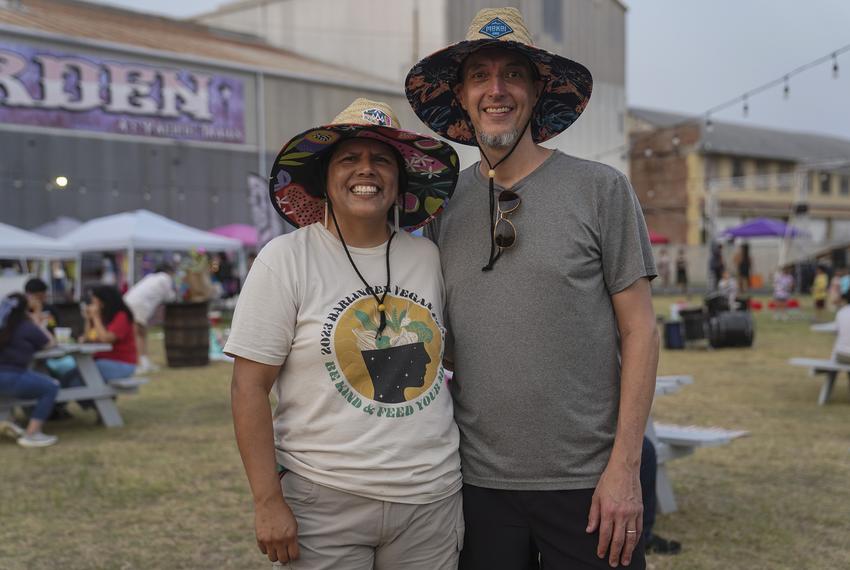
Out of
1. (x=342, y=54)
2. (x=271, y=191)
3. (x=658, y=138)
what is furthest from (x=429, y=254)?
(x=658, y=138)

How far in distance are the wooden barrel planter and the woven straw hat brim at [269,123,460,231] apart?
10356mm

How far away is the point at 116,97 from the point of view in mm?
22344

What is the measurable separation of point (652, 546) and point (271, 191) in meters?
3.00

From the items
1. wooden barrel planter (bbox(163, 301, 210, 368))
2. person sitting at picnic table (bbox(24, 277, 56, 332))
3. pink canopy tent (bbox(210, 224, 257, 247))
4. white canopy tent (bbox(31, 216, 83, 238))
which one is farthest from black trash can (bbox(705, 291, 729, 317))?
white canopy tent (bbox(31, 216, 83, 238))

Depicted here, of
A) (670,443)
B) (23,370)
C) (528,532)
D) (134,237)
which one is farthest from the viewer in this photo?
(134,237)

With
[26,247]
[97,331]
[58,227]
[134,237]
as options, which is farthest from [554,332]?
[58,227]

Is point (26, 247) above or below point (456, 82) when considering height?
below

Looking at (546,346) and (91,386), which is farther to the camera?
(91,386)

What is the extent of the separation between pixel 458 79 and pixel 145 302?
1102 centimetres

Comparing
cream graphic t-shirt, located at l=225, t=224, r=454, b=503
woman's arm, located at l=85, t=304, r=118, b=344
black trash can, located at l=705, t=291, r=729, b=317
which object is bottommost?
black trash can, located at l=705, t=291, r=729, b=317

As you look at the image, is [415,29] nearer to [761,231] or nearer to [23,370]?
[761,231]

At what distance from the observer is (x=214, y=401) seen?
30.5 ft

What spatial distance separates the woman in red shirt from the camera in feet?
27.3

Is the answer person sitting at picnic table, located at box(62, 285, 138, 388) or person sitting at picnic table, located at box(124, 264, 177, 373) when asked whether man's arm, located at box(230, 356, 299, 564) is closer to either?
person sitting at picnic table, located at box(62, 285, 138, 388)
